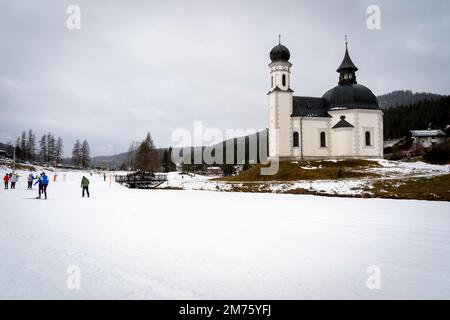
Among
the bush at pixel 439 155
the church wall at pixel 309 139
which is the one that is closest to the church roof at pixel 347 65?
the church wall at pixel 309 139

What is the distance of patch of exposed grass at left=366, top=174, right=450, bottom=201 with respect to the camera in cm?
2141

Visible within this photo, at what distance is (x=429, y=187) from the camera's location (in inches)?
972

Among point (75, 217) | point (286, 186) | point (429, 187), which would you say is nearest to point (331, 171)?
point (286, 186)

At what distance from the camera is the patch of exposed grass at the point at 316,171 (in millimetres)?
33469

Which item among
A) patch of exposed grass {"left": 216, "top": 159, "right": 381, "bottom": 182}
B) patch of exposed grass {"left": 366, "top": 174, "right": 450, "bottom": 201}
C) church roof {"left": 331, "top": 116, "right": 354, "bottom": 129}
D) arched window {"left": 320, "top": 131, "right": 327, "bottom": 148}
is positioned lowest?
patch of exposed grass {"left": 366, "top": 174, "right": 450, "bottom": 201}

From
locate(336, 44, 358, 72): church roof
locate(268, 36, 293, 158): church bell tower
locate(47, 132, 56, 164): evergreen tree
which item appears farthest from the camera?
locate(47, 132, 56, 164): evergreen tree

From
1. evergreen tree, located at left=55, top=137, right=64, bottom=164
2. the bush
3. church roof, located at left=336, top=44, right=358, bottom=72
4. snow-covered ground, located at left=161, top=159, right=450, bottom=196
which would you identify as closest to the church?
church roof, located at left=336, top=44, right=358, bottom=72

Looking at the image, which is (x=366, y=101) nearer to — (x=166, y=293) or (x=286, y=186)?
(x=286, y=186)

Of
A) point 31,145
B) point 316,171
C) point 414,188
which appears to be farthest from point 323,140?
point 31,145

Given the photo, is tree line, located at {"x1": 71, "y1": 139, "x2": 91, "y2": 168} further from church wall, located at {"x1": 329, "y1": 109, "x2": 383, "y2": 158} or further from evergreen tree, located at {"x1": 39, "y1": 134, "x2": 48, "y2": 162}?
church wall, located at {"x1": 329, "y1": 109, "x2": 383, "y2": 158}

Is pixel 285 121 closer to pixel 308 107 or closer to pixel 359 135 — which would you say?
pixel 308 107

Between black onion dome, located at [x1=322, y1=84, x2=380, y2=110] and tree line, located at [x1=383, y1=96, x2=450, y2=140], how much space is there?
72226 mm

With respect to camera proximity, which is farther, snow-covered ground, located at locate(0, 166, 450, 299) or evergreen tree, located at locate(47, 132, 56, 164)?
evergreen tree, located at locate(47, 132, 56, 164)

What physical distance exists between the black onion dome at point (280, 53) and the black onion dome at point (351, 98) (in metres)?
10.1
